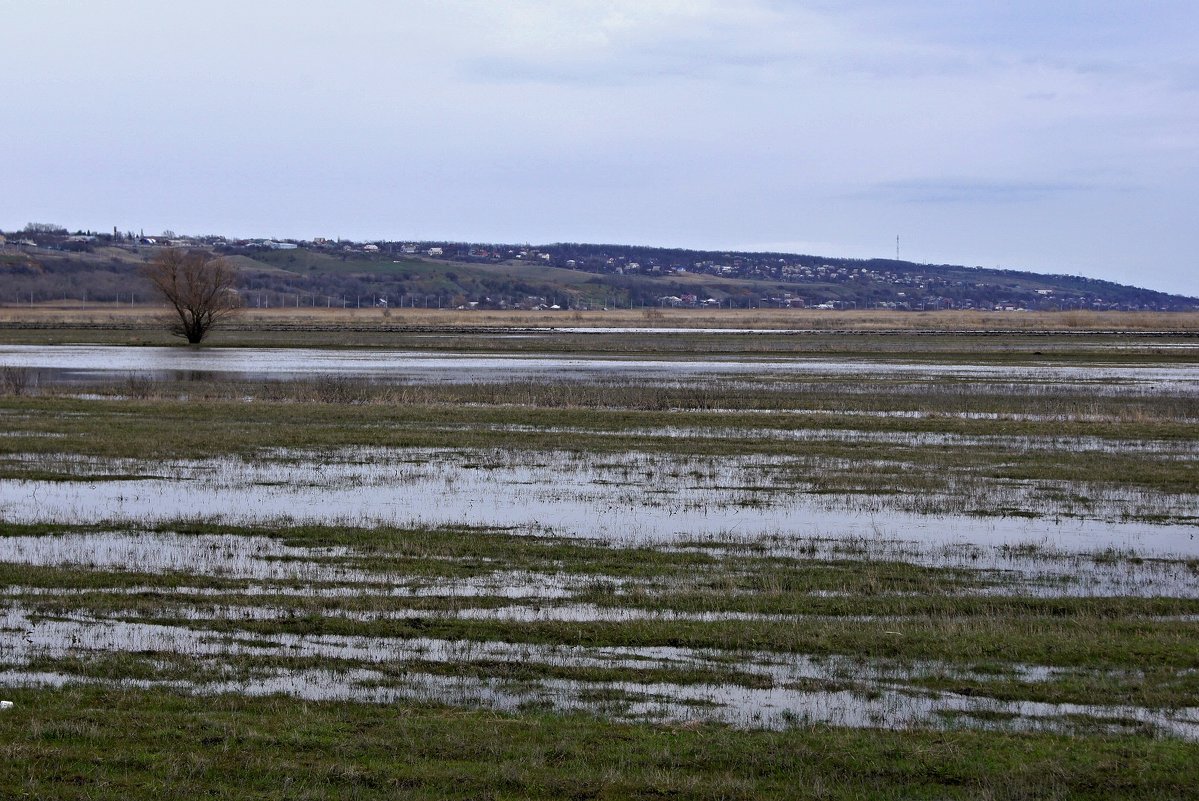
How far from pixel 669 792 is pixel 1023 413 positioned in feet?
112

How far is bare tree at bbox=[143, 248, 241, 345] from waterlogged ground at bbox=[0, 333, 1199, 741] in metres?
53.9

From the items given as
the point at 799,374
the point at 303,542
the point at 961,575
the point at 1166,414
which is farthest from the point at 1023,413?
the point at 303,542

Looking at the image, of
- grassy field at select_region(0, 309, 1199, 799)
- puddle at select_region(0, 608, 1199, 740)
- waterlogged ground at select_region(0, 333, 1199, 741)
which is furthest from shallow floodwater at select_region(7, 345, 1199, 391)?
puddle at select_region(0, 608, 1199, 740)

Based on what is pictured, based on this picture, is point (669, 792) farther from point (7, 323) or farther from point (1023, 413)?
point (7, 323)

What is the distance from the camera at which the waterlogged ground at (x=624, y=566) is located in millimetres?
10398

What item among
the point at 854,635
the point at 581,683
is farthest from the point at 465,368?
the point at 581,683

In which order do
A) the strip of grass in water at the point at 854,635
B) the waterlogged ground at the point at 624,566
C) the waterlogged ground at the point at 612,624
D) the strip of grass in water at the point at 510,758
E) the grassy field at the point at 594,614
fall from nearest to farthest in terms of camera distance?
the strip of grass in water at the point at 510,758 < the grassy field at the point at 594,614 < the waterlogged ground at the point at 612,624 < the waterlogged ground at the point at 624,566 < the strip of grass in water at the point at 854,635

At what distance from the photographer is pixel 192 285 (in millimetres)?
86938

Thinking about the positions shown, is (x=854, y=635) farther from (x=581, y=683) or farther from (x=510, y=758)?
(x=510, y=758)

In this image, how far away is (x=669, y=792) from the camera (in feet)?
25.7

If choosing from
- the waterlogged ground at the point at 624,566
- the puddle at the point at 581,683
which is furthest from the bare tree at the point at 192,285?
the puddle at the point at 581,683

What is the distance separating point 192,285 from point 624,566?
77.1 m

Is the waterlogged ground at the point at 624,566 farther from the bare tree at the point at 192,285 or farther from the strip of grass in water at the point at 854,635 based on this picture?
the bare tree at the point at 192,285

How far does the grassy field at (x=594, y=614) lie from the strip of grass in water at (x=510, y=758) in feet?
0.10
